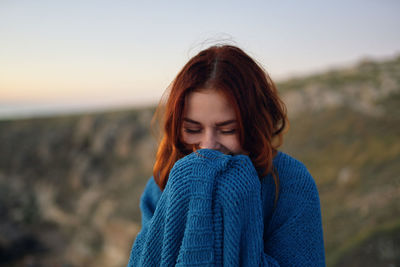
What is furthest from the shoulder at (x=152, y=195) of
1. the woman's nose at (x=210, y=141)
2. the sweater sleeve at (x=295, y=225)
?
the sweater sleeve at (x=295, y=225)

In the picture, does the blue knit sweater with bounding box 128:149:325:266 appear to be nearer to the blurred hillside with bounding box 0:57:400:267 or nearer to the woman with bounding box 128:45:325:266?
the woman with bounding box 128:45:325:266

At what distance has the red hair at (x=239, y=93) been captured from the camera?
1.43 m

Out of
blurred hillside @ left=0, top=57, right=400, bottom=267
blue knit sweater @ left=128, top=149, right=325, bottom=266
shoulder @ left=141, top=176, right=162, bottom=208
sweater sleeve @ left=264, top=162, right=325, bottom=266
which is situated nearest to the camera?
blue knit sweater @ left=128, top=149, right=325, bottom=266

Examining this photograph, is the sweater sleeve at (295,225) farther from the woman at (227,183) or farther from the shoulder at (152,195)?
the shoulder at (152,195)

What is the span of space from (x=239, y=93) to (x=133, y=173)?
55.1 ft

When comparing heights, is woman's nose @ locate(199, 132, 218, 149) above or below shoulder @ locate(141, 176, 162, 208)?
above

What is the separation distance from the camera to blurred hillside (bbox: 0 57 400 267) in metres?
5.36

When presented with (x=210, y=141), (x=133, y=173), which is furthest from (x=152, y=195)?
(x=133, y=173)

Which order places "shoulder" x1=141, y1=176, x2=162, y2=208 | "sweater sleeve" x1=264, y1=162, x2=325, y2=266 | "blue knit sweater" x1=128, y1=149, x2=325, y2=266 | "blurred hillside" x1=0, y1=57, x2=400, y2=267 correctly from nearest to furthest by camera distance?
1. "blue knit sweater" x1=128, y1=149, x2=325, y2=266
2. "sweater sleeve" x1=264, y1=162, x2=325, y2=266
3. "shoulder" x1=141, y1=176, x2=162, y2=208
4. "blurred hillside" x1=0, y1=57, x2=400, y2=267

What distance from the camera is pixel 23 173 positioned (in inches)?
987

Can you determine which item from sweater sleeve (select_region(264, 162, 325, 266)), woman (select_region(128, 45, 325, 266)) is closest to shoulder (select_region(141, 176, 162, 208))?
woman (select_region(128, 45, 325, 266))

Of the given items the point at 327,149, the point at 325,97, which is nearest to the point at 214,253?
the point at 327,149

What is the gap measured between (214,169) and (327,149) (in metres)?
8.90

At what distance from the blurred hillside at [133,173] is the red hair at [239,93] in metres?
3.18
